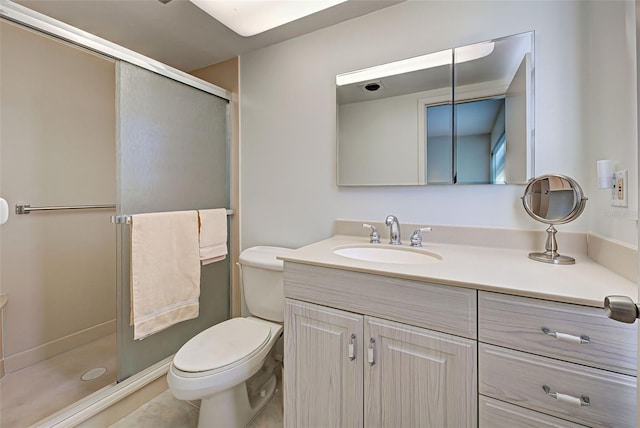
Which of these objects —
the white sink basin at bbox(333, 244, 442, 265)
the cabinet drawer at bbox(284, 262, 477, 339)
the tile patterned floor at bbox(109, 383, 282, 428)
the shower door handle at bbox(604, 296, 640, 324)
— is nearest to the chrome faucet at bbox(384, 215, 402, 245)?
the white sink basin at bbox(333, 244, 442, 265)

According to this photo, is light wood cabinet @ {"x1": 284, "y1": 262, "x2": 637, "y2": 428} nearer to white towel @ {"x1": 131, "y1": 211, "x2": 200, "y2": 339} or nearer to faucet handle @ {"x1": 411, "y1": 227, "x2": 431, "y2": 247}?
faucet handle @ {"x1": 411, "y1": 227, "x2": 431, "y2": 247}

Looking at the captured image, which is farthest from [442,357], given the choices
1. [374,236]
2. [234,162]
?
[234,162]

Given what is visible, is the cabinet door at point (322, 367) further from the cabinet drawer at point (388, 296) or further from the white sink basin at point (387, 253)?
the white sink basin at point (387, 253)

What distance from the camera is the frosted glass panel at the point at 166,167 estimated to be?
4.68 ft

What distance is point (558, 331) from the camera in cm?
73

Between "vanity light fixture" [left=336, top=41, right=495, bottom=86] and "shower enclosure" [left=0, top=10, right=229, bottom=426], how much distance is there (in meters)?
0.96

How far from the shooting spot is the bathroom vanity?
703mm

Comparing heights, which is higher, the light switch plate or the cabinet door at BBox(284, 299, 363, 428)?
the light switch plate

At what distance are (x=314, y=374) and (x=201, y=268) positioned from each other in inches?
41.5

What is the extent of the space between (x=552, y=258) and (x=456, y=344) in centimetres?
53

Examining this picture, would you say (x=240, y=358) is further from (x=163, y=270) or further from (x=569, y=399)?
(x=569, y=399)

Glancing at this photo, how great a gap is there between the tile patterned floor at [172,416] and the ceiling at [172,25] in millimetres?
2087

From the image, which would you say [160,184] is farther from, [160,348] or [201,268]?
[160,348]

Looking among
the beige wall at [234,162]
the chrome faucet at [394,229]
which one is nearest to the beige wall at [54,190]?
the beige wall at [234,162]
